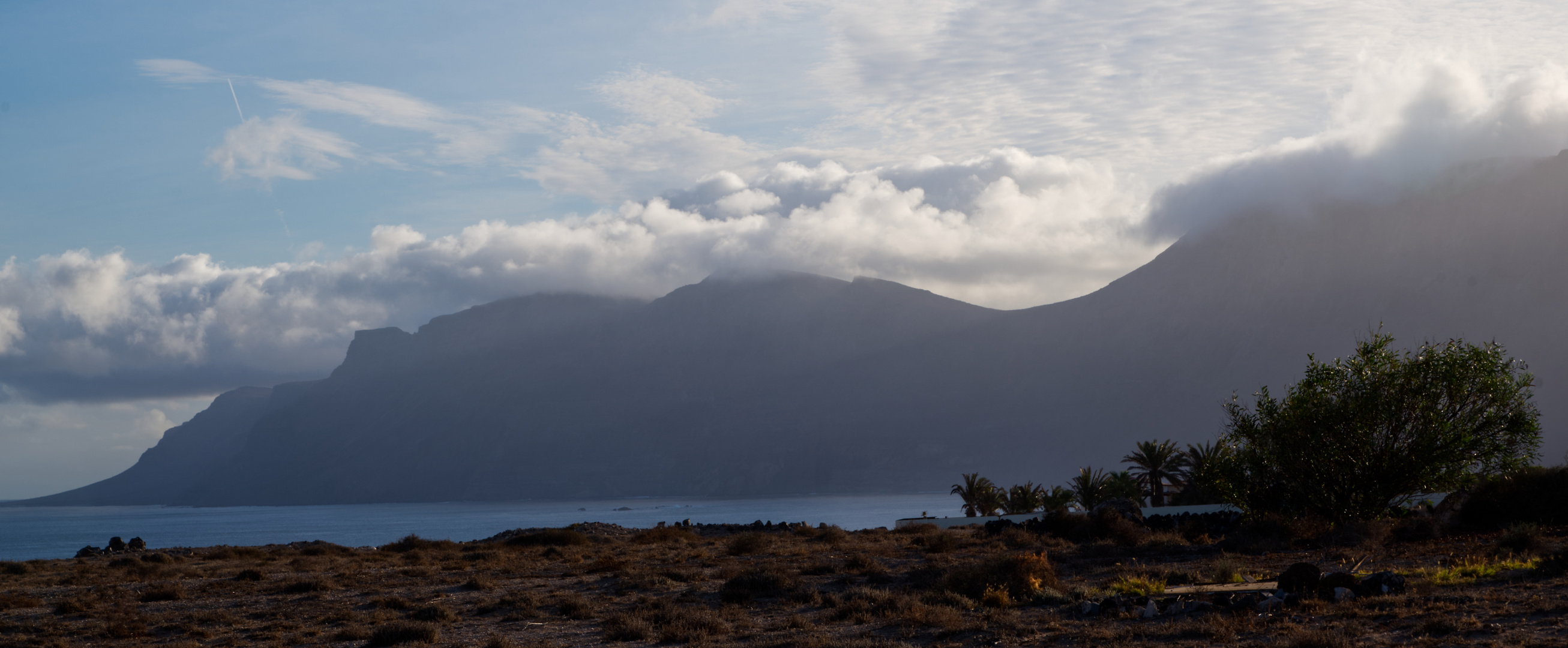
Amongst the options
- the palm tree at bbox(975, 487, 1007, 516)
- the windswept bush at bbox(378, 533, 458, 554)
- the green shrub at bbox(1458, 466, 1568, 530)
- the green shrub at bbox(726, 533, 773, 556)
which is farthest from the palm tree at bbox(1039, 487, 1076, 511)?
the windswept bush at bbox(378, 533, 458, 554)

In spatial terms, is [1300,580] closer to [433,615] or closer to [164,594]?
[433,615]

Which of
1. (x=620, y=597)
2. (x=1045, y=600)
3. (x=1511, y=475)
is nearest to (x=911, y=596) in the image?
(x=1045, y=600)

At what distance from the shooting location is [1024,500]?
71.2 metres

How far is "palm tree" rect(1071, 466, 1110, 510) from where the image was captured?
6612 centimetres

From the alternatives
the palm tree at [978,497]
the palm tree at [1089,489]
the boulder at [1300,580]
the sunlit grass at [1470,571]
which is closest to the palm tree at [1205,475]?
the palm tree at [1089,489]

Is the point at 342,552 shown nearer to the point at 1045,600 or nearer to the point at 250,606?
the point at 250,606

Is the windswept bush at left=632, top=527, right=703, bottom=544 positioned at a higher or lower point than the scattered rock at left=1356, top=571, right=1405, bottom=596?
lower

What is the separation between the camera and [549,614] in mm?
22656

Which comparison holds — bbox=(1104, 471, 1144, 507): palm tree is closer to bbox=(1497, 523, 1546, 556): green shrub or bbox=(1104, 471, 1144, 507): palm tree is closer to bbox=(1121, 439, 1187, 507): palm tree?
bbox=(1121, 439, 1187, 507): palm tree

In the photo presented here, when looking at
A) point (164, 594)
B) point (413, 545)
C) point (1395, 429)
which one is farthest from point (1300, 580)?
point (413, 545)

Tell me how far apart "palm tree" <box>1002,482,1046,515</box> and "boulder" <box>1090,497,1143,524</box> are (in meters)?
25.2

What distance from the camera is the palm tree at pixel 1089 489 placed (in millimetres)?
66125

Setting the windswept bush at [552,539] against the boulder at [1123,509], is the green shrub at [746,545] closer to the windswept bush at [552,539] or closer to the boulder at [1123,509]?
the windswept bush at [552,539]

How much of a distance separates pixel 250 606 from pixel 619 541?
28801 millimetres
